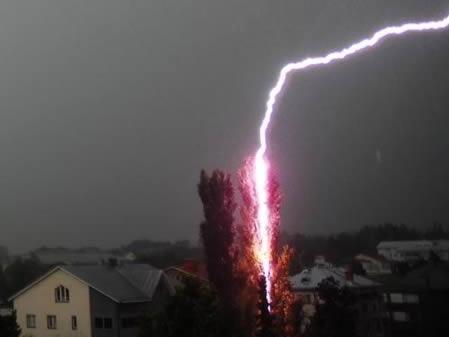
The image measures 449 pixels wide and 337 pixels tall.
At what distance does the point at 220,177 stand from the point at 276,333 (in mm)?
5696

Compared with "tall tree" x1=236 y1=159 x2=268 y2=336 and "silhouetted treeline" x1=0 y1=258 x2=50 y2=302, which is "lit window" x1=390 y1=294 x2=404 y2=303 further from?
"silhouetted treeline" x1=0 y1=258 x2=50 y2=302

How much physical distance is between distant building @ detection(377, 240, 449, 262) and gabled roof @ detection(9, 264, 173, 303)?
31.6 feet

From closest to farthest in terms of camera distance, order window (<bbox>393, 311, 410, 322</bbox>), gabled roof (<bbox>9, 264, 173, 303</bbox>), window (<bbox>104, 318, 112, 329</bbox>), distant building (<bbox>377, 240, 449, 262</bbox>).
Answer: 1. window (<bbox>104, 318, 112, 329</bbox>)
2. gabled roof (<bbox>9, 264, 173, 303</bbox>)
3. window (<bbox>393, 311, 410, 322</bbox>)
4. distant building (<bbox>377, 240, 449, 262</bbox>)

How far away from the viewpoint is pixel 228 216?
62.7ft

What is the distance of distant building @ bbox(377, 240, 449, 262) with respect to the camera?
87.0 ft

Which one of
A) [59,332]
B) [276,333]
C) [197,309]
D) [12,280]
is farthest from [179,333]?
[12,280]

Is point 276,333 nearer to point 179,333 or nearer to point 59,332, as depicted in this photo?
point 179,333

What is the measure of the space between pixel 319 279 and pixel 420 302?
346cm

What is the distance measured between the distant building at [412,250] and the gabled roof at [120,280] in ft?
31.6

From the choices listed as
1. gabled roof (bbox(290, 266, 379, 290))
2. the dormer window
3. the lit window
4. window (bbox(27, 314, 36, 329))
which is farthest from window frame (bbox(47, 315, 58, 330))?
the lit window

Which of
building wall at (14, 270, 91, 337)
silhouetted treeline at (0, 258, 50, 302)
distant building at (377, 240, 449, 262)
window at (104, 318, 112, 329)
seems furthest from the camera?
silhouetted treeline at (0, 258, 50, 302)

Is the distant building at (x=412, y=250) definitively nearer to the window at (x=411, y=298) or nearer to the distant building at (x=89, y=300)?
the window at (x=411, y=298)

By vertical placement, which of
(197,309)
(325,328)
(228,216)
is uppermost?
(228,216)

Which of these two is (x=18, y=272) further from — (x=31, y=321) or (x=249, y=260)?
(x=249, y=260)
